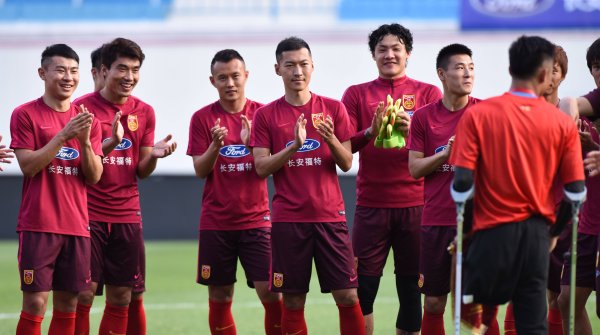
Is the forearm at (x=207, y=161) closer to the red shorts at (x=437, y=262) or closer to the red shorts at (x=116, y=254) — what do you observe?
the red shorts at (x=116, y=254)

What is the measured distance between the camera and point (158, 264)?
1291 centimetres

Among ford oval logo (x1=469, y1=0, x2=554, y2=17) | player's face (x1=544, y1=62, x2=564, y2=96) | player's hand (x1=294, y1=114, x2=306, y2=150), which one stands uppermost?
ford oval logo (x1=469, y1=0, x2=554, y2=17)

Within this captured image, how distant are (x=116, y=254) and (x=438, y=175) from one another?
7.37ft

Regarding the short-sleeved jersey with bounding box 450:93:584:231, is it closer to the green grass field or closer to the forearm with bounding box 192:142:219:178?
the forearm with bounding box 192:142:219:178

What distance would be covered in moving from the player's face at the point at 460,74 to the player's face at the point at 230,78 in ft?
5.02

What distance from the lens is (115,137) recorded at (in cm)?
670

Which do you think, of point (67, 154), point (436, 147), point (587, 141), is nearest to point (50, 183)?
point (67, 154)

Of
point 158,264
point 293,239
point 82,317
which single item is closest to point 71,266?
point 82,317

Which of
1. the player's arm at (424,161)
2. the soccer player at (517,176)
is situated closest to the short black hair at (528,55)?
the soccer player at (517,176)

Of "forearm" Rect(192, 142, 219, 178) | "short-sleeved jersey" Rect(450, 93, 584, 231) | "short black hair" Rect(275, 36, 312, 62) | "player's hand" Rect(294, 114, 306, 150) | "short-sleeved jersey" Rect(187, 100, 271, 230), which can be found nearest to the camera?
"short-sleeved jersey" Rect(450, 93, 584, 231)

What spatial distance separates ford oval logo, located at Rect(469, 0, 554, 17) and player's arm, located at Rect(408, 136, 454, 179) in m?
8.29

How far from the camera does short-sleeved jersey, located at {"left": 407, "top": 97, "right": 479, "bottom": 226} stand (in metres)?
6.35

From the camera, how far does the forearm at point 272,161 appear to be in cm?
626

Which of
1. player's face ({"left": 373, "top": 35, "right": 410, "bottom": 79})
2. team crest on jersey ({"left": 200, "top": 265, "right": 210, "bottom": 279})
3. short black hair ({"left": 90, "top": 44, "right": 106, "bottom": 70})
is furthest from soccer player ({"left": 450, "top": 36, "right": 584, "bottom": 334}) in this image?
short black hair ({"left": 90, "top": 44, "right": 106, "bottom": 70})
